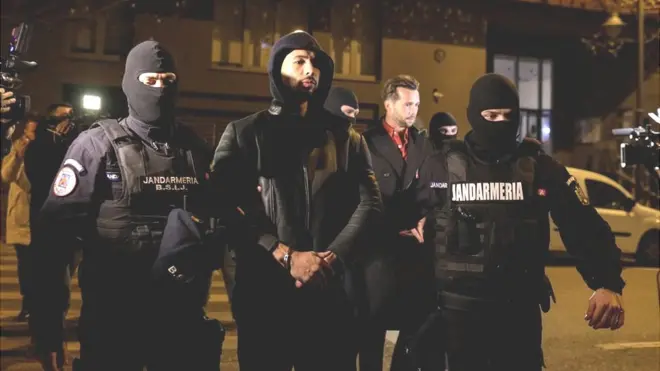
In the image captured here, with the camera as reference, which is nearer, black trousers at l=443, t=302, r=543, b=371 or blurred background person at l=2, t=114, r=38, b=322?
black trousers at l=443, t=302, r=543, b=371

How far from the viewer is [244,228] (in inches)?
133

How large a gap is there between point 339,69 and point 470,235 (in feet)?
53.8

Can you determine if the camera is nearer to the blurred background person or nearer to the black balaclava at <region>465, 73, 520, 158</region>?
the black balaclava at <region>465, 73, 520, 158</region>

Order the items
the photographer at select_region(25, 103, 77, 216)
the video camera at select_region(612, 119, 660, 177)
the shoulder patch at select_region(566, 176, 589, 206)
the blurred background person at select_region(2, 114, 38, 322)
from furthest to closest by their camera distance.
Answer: the blurred background person at select_region(2, 114, 38, 322)
the photographer at select_region(25, 103, 77, 216)
the video camera at select_region(612, 119, 660, 177)
the shoulder patch at select_region(566, 176, 589, 206)

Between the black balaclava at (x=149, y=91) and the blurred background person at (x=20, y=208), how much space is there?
4.15 m

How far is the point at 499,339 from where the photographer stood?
11.8ft

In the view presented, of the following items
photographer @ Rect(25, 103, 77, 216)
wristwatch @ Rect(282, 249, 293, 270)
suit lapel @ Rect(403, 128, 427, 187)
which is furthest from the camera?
photographer @ Rect(25, 103, 77, 216)

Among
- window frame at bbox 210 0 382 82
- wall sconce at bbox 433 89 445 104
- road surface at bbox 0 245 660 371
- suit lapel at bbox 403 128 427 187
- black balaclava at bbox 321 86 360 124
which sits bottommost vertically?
road surface at bbox 0 245 660 371

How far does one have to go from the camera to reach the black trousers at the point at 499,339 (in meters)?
3.60

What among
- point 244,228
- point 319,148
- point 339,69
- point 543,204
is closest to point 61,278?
point 244,228

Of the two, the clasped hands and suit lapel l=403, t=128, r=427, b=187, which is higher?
suit lapel l=403, t=128, r=427, b=187

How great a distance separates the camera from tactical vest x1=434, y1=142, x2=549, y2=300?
363 centimetres

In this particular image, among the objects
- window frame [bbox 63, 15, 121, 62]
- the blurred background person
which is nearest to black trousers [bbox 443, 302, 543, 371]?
the blurred background person

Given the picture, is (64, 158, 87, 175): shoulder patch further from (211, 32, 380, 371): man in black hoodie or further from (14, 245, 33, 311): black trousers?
(14, 245, 33, 311): black trousers
